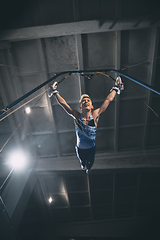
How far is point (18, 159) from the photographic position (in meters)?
6.26

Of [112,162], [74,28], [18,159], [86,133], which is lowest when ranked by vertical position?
[18,159]

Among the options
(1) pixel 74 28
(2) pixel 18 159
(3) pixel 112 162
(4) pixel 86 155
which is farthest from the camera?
(3) pixel 112 162

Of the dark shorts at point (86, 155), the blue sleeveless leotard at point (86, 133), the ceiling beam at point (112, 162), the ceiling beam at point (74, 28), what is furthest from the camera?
the ceiling beam at point (112, 162)

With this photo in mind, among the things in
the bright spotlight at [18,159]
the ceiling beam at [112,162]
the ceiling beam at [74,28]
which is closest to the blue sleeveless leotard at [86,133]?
the ceiling beam at [74,28]

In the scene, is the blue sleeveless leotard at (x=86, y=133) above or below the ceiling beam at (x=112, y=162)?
below

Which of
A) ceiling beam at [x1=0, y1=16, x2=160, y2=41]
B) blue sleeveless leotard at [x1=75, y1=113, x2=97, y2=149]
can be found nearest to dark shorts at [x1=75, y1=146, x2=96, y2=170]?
blue sleeveless leotard at [x1=75, y1=113, x2=97, y2=149]

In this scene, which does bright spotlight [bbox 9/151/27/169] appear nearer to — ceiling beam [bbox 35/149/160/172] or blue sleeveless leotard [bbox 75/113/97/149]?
ceiling beam [bbox 35/149/160/172]

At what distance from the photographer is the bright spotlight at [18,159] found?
5.98m

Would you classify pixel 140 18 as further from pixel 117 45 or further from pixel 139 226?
pixel 139 226

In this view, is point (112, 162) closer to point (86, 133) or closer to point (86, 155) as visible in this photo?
point (86, 155)

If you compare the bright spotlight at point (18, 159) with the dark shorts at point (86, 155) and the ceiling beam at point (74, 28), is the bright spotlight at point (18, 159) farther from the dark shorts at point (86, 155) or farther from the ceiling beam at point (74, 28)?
the ceiling beam at point (74, 28)

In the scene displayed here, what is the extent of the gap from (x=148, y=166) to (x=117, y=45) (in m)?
5.79

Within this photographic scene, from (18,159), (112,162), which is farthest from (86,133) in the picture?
(18,159)

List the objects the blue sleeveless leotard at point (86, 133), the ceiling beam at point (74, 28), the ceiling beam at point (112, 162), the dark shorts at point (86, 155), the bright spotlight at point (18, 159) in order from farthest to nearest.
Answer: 1. the ceiling beam at point (112, 162)
2. the bright spotlight at point (18, 159)
3. the ceiling beam at point (74, 28)
4. the dark shorts at point (86, 155)
5. the blue sleeveless leotard at point (86, 133)
